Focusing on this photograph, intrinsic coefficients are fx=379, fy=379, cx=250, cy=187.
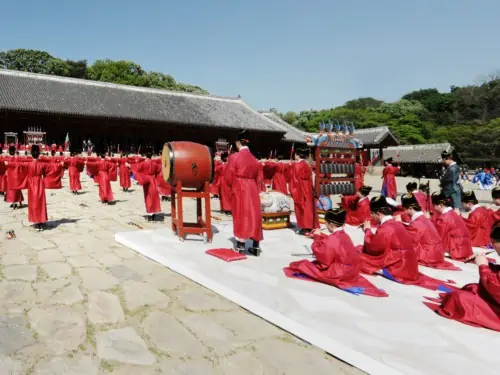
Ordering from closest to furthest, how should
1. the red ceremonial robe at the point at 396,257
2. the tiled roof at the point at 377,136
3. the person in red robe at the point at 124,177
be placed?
the red ceremonial robe at the point at 396,257, the person in red robe at the point at 124,177, the tiled roof at the point at 377,136

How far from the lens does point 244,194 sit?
485cm

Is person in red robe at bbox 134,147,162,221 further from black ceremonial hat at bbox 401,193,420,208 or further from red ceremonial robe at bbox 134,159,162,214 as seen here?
black ceremonial hat at bbox 401,193,420,208

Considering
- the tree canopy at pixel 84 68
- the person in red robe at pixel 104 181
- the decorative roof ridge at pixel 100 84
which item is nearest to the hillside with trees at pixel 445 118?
the decorative roof ridge at pixel 100 84

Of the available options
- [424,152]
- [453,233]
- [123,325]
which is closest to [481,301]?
[453,233]

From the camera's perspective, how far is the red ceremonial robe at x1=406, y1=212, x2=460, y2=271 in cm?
485

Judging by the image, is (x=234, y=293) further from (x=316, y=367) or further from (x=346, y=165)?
(x=346, y=165)

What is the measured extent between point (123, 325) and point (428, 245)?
3.80m

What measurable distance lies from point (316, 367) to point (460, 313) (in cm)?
140

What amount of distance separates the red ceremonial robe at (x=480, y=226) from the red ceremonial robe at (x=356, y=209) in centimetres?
198

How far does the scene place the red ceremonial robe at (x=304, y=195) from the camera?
645cm

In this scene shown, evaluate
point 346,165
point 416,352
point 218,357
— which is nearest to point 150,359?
point 218,357

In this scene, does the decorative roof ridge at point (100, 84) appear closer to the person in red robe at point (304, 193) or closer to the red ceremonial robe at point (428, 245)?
the person in red robe at point (304, 193)

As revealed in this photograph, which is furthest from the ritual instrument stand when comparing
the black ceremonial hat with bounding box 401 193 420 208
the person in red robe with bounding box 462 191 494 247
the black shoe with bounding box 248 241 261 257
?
the person in red robe with bounding box 462 191 494 247

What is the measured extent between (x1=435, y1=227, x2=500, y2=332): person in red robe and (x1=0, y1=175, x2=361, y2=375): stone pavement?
1.19 metres
